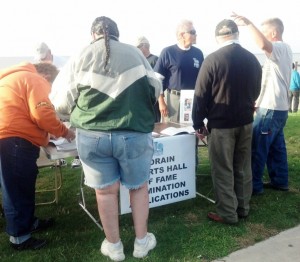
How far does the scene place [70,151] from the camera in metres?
2.94

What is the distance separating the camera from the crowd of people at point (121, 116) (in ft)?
7.61

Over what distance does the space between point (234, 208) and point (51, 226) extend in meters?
1.72

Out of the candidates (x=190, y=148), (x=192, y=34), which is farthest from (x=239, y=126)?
(x=192, y=34)

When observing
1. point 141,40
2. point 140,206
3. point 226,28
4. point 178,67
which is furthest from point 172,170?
point 141,40

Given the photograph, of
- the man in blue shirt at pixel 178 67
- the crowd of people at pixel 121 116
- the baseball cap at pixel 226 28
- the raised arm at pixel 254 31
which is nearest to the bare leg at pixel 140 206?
the crowd of people at pixel 121 116

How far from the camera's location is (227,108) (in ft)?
9.76

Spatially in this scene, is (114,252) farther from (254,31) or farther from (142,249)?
(254,31)

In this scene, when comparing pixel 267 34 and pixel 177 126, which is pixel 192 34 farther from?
pixel 177 126

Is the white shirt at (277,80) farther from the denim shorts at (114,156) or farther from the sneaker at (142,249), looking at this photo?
the sneaker at (142,249)

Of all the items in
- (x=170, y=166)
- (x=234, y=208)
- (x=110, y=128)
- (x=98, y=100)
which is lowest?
(x=234, y=208)

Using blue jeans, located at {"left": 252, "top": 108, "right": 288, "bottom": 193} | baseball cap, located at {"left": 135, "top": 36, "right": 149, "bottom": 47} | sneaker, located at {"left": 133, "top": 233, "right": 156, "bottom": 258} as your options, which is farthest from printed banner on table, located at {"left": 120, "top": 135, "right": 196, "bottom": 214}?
baseball cap, located at {"left": 135, "top": 36, "right": 149, "bottom": 47}

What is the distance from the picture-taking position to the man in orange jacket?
261cm

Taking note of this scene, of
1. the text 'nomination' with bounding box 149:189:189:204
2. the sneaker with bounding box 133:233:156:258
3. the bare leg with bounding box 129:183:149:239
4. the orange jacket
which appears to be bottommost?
the sneaker with bounding box 133:233:156:258

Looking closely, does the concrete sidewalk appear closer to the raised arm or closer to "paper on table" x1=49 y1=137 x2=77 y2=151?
"paper on table" x1=49 y1=137 x2=77 y2=151
